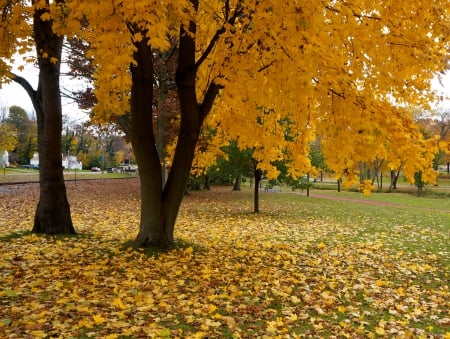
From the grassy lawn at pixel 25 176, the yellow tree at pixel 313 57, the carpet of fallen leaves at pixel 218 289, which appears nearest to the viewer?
the carpet of fallen leaves at pixel 218 289

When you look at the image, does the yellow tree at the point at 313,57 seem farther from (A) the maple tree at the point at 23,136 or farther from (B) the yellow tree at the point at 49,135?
(A) the maple tree at the point at 23,136

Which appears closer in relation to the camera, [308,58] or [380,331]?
[380,331]

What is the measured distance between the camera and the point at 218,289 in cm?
542

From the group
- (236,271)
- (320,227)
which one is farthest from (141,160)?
(320,227)

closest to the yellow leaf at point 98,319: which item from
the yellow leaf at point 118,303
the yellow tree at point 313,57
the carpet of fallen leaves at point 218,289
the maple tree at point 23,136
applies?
the carpet of fallen leaves at point 218,289

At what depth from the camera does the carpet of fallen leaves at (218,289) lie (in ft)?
13.3

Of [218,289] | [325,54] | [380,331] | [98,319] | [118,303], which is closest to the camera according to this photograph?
[98,319]

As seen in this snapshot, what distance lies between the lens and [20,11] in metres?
6.57

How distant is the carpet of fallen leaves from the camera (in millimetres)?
4047

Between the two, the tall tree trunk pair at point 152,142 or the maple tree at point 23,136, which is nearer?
the tall tree trunk pair at point 152,142

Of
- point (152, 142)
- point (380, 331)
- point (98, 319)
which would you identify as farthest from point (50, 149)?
point (380, 331)

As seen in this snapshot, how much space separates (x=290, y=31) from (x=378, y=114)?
1554 millimetres

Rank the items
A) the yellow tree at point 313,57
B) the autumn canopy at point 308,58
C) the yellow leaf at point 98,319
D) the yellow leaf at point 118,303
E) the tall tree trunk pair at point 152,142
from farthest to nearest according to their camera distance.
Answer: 1. the tall tree trunk pair at point 152,142
2. the autumn canopy at point 308,58
3. the yellow tree at point 313,57
4. the yellow leaf at point 118,303
5. the yellow leaf at point 98,319

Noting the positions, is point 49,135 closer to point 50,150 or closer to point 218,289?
point 50,150
